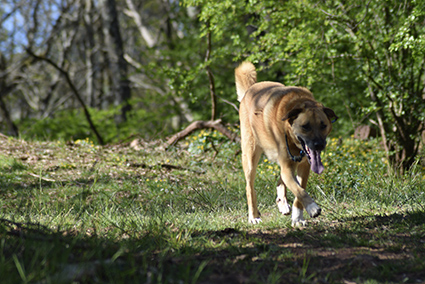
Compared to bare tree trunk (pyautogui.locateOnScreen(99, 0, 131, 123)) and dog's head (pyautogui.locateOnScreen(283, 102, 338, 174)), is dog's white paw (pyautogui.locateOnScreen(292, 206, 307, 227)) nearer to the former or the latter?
dog's head (pyautogui.locateOnScreen(283, 102, 338, 174))

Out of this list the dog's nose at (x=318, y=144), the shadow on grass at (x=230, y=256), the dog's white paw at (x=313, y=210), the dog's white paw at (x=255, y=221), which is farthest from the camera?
the dog's white paw at (x=255, y=221)

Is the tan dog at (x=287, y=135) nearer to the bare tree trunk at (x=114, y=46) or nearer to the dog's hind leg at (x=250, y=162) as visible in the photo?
the dog's hind leg at (x=250, y=162)

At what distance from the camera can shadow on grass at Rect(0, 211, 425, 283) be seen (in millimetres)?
2447

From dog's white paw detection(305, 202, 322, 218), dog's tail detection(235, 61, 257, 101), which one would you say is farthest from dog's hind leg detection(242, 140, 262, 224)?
dog's white paw detection(305, 202, 322, 218)

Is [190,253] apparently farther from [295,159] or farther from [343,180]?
[343,180]

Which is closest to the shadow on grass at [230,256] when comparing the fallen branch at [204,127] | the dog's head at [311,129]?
the dog's head at [311,129]

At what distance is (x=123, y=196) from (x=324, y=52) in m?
4.66

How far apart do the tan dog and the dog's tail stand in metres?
0.32

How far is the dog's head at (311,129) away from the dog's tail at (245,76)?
69.9 inches

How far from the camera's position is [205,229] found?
4.04 m

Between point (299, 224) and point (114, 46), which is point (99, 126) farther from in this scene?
point (299, 224)

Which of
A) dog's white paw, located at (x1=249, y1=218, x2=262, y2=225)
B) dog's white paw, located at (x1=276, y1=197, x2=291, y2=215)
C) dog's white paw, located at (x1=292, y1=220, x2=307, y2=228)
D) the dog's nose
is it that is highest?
the dog's nose

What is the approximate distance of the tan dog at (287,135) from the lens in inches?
155

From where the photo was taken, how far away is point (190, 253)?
3.15 meters
